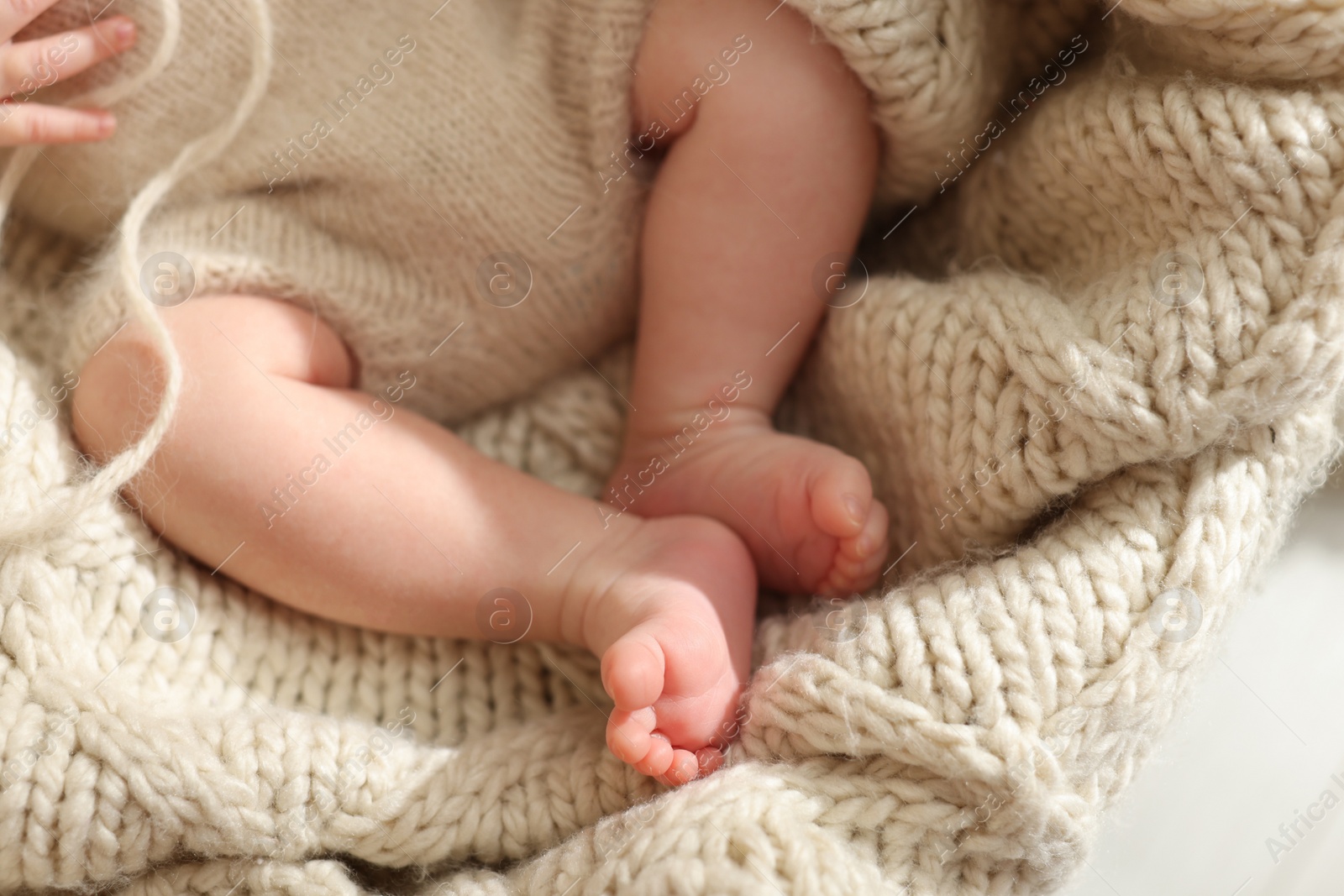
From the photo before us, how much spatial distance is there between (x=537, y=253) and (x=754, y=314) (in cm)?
22

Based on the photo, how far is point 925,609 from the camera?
0.75 m

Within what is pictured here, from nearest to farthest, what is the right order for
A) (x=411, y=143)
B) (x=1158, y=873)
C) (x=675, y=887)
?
(x=675, y=887) → (x=1158, y=873) → (x=411, y=143)

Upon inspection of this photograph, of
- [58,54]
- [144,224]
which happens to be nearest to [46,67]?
[58,54]

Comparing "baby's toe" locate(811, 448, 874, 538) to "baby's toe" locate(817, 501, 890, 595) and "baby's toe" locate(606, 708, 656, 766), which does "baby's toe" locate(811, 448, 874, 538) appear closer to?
"baby's toe" locate(817, 501, 890, 595)

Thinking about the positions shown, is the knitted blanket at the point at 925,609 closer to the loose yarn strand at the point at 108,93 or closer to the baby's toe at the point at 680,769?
the baby's toe at the point at 680,769

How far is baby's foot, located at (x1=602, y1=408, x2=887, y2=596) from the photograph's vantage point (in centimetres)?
81

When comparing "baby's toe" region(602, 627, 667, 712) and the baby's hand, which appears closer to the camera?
"baby's toe" region(602, 627, 667, 712)

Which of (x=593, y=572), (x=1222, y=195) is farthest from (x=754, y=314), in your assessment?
(x=1222, y=195)

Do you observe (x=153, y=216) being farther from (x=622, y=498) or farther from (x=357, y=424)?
(x=622, y=498)

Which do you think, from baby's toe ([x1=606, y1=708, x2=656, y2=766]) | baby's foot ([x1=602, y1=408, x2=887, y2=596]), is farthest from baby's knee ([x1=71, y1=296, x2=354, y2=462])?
baby's toe ([x1=606, y1=708, x2=656, y2=766])

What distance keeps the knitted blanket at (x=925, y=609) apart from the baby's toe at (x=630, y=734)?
6cm

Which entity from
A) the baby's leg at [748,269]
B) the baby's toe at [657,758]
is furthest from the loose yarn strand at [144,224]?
the baby's toe at [657,758]

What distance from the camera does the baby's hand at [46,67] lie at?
0.85m

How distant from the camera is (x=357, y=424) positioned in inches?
34.3
